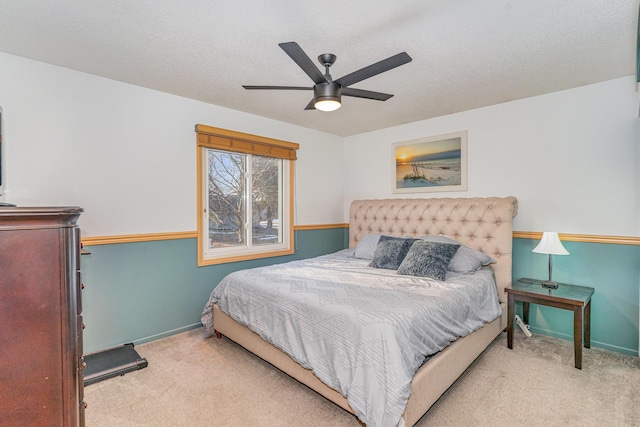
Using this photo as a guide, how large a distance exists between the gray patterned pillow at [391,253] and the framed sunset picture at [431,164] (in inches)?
41.4

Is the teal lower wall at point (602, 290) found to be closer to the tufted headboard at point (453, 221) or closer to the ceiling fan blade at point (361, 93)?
the tufted headboard at point (453, 221)

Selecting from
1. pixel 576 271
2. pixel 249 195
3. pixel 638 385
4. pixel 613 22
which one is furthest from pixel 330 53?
pixel 638 385

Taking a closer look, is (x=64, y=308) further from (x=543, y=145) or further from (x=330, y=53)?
(x=543, y=145)

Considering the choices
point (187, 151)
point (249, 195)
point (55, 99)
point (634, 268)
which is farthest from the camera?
point (249, 195)

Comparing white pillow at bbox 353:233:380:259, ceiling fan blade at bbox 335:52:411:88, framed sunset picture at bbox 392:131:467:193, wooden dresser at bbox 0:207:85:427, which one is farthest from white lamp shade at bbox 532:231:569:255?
wooden dresser at bbox 0:207:85:427

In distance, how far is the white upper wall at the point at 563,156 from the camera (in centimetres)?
277

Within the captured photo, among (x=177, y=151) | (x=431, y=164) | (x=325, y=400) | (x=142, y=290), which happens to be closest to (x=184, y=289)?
(x=142, y=290)

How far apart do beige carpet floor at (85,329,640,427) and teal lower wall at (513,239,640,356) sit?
19cm

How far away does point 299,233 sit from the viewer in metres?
4.38

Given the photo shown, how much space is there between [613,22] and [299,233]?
3521 mm

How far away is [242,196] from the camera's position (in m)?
3.87

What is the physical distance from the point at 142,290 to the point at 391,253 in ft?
8.04

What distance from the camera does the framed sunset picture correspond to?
377 cm

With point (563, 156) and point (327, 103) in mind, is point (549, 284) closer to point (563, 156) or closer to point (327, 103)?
point (563, 156)
